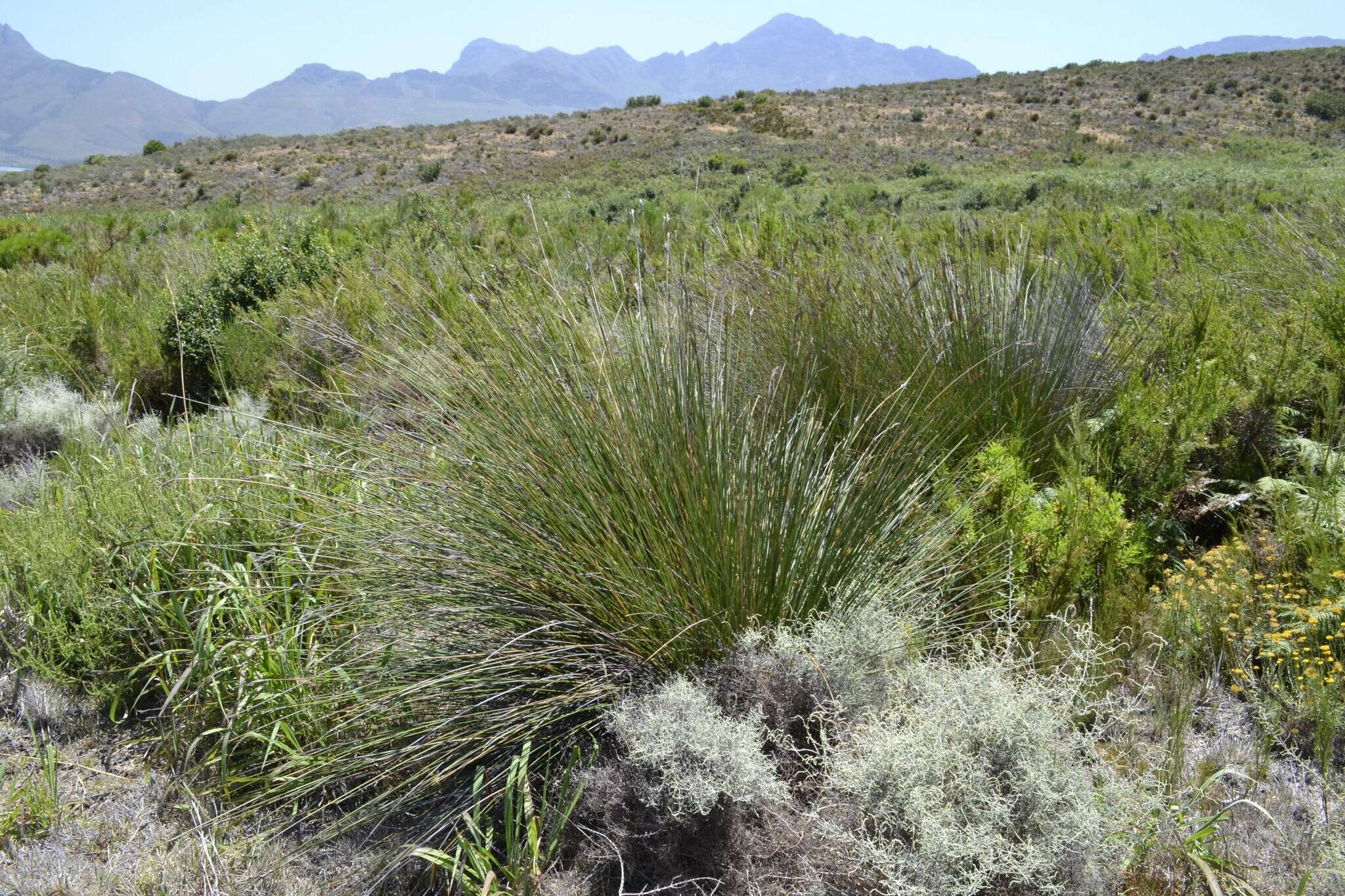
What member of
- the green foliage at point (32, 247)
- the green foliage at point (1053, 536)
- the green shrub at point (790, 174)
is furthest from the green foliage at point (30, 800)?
the green shrub at point (790, 174)

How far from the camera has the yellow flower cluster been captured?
226 centimetres

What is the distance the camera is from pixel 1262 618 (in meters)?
2.47

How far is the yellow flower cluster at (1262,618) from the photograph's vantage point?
7.41 feet

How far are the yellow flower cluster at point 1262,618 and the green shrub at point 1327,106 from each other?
42.2m

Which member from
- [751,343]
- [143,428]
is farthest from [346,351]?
[751,343]

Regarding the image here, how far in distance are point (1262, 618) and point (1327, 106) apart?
4361 centimetres

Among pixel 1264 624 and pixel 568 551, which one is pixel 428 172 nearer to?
pixel 568 551

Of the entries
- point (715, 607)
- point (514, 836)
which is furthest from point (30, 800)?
point (715, 607)

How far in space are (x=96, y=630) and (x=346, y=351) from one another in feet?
9.85

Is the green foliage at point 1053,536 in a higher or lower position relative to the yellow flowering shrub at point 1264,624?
higher

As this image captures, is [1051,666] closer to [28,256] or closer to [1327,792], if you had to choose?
[1327,792]

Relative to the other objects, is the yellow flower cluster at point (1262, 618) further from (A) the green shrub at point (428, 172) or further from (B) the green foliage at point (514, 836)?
(A) the green shrub at point (428, 172)

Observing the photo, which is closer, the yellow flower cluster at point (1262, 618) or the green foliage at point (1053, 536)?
the yellow flower cluster at point (1262, 618)

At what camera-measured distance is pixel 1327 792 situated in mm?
1993
